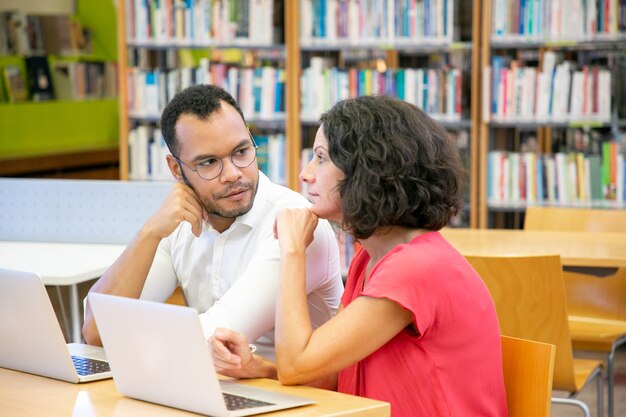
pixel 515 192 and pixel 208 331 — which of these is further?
pixel 515 192

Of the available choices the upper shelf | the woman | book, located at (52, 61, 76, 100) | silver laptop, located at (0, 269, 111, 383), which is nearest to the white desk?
silver laptop, located at (0, 269, 111, 383)

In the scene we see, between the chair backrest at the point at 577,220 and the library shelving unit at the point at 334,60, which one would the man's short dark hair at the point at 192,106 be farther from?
the library shelving unit at the point at 334,60

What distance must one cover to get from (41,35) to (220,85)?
3394mm

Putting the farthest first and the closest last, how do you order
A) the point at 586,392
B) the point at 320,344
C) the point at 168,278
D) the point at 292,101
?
the point at 292,101, the point at 586,392, the point at 168,278, the point at 320,344

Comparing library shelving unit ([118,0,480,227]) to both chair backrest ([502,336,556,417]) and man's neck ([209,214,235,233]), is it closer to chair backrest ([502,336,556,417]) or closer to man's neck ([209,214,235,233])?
man's neck ([209,214,235,233])

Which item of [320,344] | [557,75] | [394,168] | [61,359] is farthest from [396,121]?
[557,75]

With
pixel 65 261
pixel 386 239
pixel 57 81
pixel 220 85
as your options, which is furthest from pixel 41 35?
pixel 386 239

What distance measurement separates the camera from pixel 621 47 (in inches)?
196

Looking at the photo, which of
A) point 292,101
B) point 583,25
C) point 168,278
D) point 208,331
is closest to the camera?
point 208,331

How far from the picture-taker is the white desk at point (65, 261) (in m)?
2.97

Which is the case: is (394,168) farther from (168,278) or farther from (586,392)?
(586,392)

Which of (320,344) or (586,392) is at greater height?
(320,344)

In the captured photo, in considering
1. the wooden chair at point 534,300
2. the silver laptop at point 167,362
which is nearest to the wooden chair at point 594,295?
the wooden chair at point 534,300

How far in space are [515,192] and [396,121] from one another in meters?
3.39
